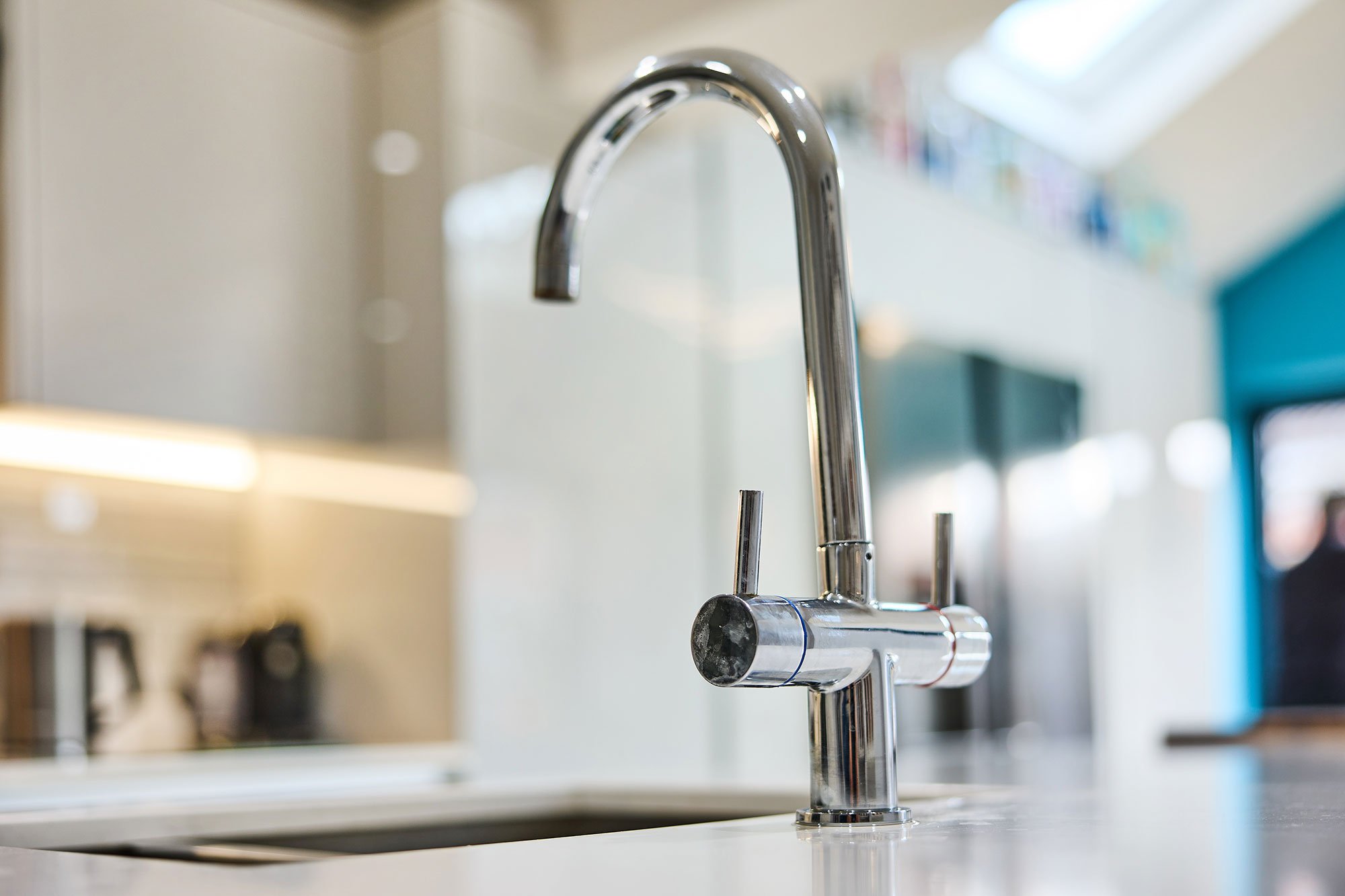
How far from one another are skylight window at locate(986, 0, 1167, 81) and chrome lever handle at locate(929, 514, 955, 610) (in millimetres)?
3325

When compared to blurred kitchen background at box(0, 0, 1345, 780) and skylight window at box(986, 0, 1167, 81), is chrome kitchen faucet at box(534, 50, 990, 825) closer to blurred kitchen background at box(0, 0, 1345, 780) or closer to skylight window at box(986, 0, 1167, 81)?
blurred kitchen background at box(0, 0, 1345, 780)

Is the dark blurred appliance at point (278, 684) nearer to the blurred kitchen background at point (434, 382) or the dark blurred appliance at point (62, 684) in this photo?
the blurred kitchen background at point (434, 382)

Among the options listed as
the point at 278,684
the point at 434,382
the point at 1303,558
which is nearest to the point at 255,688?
the point at 278,684

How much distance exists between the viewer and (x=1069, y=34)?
3.97m

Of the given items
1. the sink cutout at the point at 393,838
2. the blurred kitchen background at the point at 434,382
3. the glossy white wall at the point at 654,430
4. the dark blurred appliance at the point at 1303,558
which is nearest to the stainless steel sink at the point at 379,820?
the sink cutout at the point at 393,838

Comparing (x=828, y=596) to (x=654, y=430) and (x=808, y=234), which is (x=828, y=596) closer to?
(x=808, y=234)

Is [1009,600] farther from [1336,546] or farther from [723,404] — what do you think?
[1336,546]

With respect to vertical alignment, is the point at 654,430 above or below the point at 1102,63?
below

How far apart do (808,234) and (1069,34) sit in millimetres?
3617

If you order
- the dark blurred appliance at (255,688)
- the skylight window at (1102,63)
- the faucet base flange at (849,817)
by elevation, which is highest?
the skylight window at (1102,63)

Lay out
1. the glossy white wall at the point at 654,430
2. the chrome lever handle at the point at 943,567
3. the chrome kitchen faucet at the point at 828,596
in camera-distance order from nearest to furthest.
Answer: the chrome kitchen faucet at the point at 828,596, the chrome lever handle at the point at 943,567, the glossy white wall at the point at 654,430

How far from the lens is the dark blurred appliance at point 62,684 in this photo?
2.18m

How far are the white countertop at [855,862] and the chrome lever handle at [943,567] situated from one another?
0.11 m

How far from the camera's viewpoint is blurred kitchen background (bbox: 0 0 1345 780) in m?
2.10
